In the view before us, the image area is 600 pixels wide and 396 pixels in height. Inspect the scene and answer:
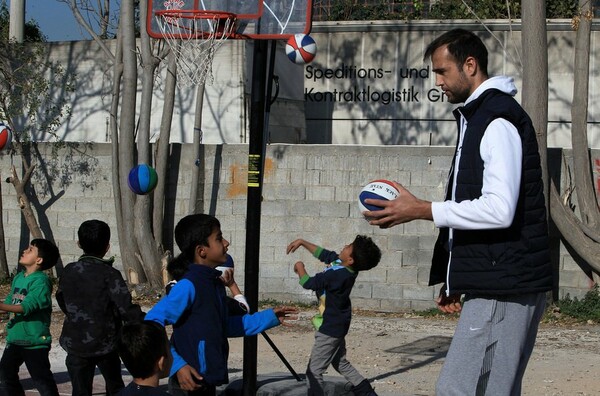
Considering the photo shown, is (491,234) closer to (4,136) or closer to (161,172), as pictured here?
(4,136)

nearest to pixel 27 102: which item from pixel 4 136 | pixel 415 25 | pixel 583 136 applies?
pixel 4 136

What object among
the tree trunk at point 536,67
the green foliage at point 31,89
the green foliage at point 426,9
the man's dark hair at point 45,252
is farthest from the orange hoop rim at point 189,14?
the green foliage at point 426,9

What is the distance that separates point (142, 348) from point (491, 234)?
5.00 ft

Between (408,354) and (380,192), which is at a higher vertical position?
(380,192)

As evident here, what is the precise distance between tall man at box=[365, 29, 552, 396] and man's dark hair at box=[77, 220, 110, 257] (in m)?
2.95

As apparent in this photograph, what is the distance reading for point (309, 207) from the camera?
13.4m

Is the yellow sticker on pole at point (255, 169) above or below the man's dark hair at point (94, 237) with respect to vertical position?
above

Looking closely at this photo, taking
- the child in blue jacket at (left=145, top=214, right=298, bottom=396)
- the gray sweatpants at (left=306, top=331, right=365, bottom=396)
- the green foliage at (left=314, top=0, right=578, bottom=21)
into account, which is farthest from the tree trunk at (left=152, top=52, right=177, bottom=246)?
the child in blue jacket at (left=145, top=214, right=298, bottom=396)

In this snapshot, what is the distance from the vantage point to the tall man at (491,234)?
427 centimetres

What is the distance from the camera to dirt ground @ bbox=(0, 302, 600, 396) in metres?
8.97

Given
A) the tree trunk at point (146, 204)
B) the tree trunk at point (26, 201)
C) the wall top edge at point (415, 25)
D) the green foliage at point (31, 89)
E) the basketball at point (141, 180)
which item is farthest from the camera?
the wall top edge at point (415, 25)

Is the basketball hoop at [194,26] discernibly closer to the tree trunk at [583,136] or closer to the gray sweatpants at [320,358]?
the gray sweatpants at [320,358]

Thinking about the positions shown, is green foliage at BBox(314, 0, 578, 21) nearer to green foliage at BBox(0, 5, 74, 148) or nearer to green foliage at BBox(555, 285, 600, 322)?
green foliage at BBox(0, 5, 74, 148)

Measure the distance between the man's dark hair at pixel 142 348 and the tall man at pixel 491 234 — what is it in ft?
3.42
